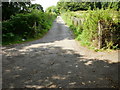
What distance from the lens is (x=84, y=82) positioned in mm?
4676

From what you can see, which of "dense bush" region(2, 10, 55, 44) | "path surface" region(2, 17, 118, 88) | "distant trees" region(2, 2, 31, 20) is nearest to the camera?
"path surface" region(2, 17, 118, 88)

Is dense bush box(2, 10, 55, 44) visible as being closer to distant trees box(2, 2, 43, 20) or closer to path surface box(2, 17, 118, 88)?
distant trees box(2, 2, 43, 20)

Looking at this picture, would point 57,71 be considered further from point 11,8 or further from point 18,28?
point 11,8

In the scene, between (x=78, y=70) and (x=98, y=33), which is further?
(x=98, y=33)

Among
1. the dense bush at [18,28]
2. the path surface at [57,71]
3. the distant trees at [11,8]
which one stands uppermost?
the distant trees at [11,8]

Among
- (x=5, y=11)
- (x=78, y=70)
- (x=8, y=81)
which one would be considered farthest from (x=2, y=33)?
(x=78, y=70)

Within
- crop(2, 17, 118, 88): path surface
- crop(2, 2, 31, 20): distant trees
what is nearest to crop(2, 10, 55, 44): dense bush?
crop(2, 2, 31, 20): distant trees

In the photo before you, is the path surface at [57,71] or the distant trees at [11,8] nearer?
the path surface at [57,71]

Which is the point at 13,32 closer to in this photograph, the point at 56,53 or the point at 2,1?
the point at 2,1

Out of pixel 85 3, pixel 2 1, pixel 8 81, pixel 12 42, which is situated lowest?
pixel 8 81

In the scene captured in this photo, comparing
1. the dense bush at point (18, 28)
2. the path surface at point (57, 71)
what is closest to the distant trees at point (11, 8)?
the dense bush at point (18, 28)

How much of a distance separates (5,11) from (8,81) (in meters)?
13.1

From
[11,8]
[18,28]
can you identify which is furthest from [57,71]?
[11,8]

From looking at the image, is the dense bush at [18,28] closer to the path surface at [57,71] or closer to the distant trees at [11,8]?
the distant trees at [11,8]
